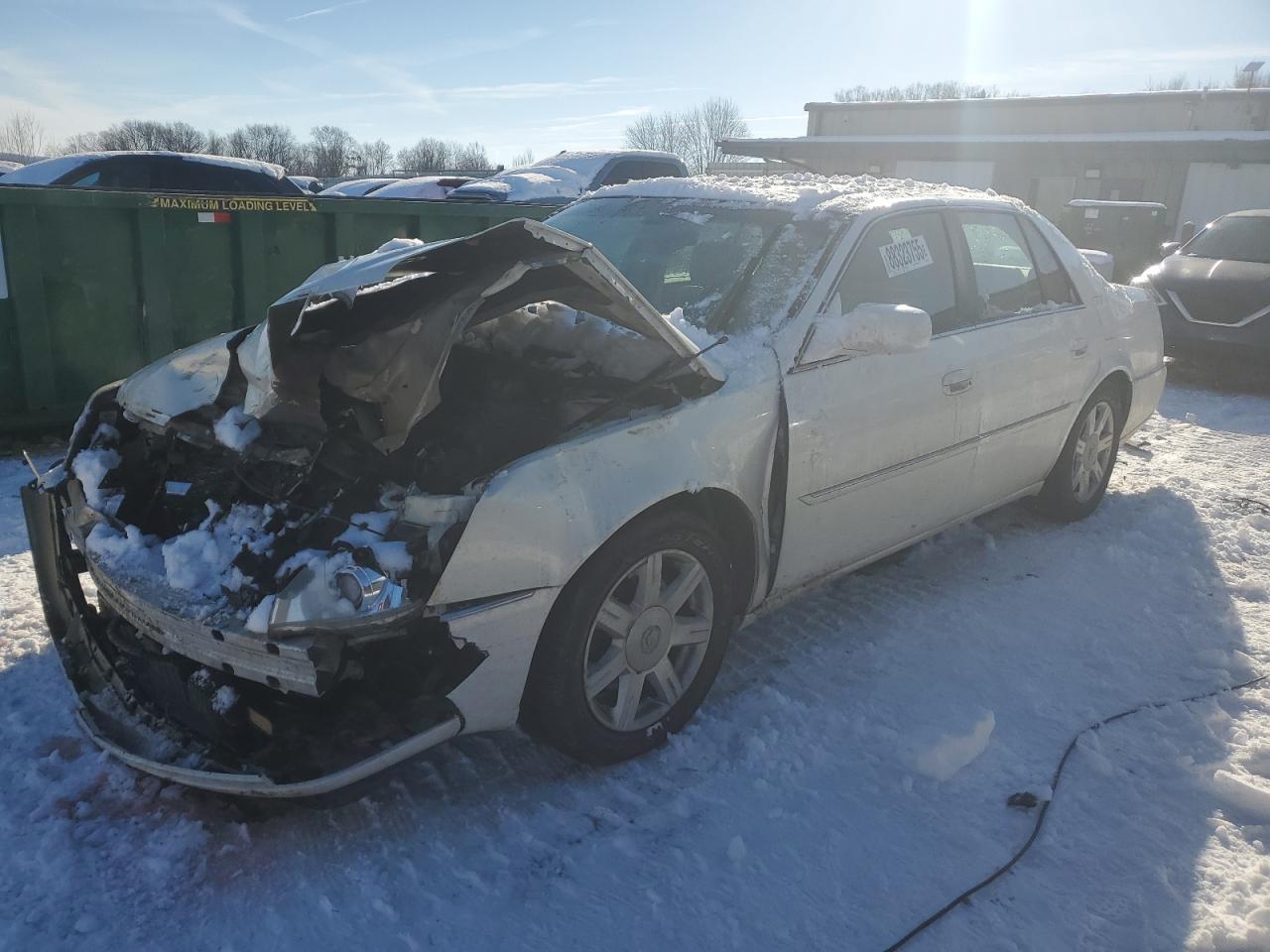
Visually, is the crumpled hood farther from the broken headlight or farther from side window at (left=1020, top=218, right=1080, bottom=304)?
side window at (left=1020, top=218, right=1080, bottom=304)

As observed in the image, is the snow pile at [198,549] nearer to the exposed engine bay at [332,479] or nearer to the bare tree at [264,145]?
the exposed engine bay at [332,479]

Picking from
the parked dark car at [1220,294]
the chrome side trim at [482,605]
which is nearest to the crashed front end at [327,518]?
the chrome side trim at [482,605]

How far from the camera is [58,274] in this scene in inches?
236

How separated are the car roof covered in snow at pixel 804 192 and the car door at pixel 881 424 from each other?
0.15m

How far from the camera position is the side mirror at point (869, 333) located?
3.14 m

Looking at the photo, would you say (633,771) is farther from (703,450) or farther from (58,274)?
(58,274)

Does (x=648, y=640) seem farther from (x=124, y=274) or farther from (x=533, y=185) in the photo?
(x=533, y=185)

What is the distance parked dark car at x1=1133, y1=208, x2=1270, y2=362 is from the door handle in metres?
5.89

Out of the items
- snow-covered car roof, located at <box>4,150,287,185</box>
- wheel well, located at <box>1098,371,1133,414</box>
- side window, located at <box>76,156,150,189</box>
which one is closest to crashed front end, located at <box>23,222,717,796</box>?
wheel well, located at <box>1098,371,1133,414</box>

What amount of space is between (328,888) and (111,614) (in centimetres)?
112

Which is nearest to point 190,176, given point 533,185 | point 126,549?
point 533,185

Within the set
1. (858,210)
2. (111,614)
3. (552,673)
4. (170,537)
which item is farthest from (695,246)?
(111,614)

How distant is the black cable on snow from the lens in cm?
232

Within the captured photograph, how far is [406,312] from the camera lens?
8.59 ft
